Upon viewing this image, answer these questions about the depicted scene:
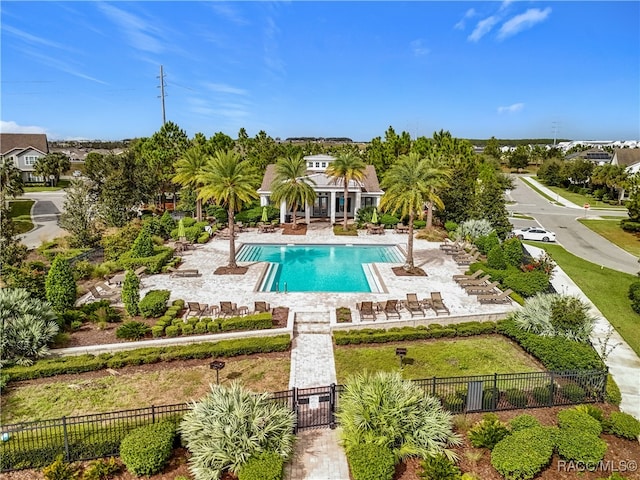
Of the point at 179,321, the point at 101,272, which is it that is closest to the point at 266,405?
the point at 179,321

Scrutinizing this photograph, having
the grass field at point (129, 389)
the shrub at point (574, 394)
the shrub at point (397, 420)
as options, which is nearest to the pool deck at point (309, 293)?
the grass field at point (129, 389)

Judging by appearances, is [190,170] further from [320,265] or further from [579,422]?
[579,422]

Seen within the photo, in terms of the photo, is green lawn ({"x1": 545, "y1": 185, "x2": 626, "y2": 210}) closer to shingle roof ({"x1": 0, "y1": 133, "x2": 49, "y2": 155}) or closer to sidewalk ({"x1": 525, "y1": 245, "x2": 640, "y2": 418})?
sidewalk ({"x1": 525, "y1": 245, "x2": 640, "y2": 418})

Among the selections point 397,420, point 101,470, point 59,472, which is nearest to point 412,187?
point 397,420

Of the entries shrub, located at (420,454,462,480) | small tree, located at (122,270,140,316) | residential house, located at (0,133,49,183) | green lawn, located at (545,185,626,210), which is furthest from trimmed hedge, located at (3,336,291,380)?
residential house, located at (0,133,49,183)

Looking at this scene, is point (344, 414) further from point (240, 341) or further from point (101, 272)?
point (101, 272)

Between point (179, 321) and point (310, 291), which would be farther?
point (310, 291)
